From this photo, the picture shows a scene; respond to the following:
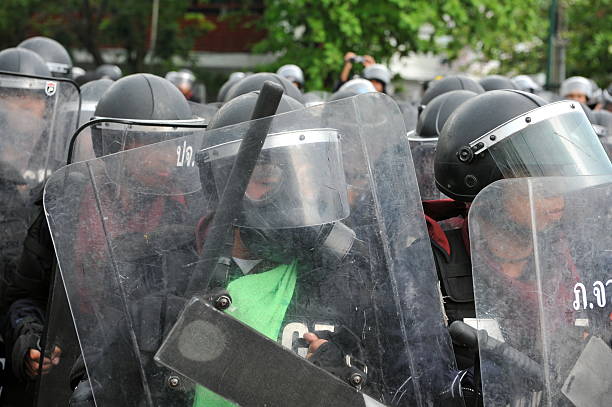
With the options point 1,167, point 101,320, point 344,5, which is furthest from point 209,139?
point 344,5

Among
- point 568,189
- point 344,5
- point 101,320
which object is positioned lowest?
point 344,5

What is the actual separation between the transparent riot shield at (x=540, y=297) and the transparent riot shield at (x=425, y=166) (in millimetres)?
1833

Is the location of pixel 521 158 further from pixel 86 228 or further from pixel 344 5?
pixel 344 5

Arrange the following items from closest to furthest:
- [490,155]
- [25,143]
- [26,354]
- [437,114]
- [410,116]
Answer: [490,155], [26,354], [25,143], [437,114], [410,116]

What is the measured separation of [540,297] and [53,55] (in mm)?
5869

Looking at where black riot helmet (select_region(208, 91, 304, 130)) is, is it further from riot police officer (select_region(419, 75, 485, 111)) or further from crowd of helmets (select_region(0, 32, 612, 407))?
riot police officer (select_region(419, 75, 485, 111))

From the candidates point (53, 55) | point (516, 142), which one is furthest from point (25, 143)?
point (53, 55)

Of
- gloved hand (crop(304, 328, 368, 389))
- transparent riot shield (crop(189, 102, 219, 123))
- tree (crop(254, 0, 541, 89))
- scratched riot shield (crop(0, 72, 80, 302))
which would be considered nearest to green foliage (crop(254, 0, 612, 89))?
tree (crop(254, 0, 541, 89))

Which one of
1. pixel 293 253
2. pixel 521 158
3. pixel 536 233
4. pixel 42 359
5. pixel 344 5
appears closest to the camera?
pixel 536 233

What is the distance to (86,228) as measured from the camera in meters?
2.15

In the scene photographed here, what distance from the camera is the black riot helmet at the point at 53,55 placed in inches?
275

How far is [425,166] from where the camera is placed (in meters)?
4.08

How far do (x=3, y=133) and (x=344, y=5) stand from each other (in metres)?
10.3

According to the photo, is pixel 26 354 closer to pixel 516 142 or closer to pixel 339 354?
pixel 339 354
